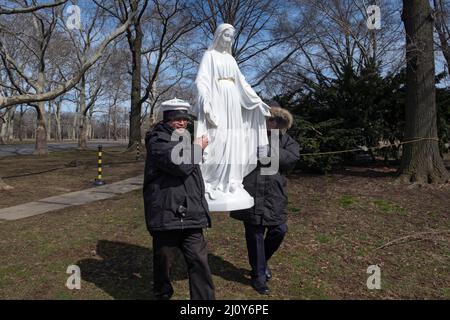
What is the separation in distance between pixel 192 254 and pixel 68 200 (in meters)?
Answer: 6.29

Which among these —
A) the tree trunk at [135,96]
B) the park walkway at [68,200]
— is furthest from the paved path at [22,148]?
the park walkway at [68,200]

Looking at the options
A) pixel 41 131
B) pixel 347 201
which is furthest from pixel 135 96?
pixel 347 201

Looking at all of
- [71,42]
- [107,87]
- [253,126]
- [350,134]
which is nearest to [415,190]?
[350,134]

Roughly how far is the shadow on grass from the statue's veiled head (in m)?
2.53

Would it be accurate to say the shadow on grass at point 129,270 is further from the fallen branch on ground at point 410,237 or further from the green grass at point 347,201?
the green grass at point 347,201

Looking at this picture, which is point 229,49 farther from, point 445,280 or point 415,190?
point 415,190

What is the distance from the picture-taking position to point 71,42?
86.4 ft

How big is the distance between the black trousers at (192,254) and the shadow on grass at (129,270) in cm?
73

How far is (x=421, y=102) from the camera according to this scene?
29.3 ft

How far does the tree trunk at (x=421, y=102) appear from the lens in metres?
8.82

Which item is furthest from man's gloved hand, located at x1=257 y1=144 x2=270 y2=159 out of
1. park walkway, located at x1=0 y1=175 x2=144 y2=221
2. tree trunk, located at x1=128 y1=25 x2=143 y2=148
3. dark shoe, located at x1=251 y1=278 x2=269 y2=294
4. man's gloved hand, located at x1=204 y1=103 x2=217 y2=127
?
tree trunk, located at x1=128 y1=25 x2=143 y2=148

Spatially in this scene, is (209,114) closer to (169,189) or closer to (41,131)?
(169,189)

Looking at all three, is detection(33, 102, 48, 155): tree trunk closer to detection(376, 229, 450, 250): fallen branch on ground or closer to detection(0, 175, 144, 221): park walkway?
detection(0, 175, 144, 221): park walkway

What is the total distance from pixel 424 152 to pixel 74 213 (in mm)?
7454
